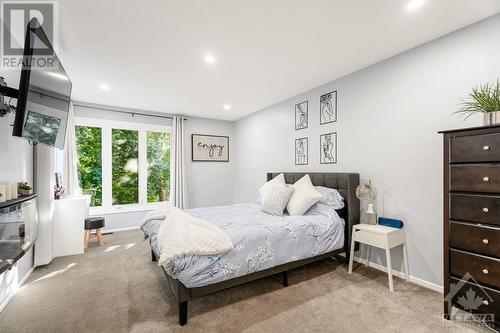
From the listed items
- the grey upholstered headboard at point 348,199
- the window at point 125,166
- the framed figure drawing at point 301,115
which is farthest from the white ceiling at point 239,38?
the grey upholstered headboard at point 348,199

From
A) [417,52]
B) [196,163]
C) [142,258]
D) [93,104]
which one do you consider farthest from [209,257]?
[93,104]

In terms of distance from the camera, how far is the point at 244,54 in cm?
266

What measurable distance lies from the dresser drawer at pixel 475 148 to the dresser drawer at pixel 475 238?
0.51 meters

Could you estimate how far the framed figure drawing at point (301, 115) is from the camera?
3910 millimetres

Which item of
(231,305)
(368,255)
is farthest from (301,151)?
(231,305)

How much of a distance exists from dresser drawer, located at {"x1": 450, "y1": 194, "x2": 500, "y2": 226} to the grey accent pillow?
1.24 m

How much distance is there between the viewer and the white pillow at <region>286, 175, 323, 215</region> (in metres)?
2.97

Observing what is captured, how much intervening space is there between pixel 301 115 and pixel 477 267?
298 centimetres

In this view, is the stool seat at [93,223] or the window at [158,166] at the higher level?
the window at [158,166]

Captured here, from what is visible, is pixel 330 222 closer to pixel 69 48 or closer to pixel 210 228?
pixel 210 228

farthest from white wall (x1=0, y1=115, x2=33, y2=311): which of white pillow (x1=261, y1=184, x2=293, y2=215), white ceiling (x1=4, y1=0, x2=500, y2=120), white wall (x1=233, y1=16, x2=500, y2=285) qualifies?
white wall (x1=233, y1=16, x2=500, y2=285)

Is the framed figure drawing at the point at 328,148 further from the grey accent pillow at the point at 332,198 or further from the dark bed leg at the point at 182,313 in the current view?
the dark bed leg at the point at 182,313

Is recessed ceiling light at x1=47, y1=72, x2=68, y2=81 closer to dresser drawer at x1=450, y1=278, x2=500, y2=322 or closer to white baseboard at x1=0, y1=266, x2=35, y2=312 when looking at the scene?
white baseboard at x1=0, y1=266, x2=35, y2=312

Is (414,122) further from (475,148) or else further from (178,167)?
(178,167)
